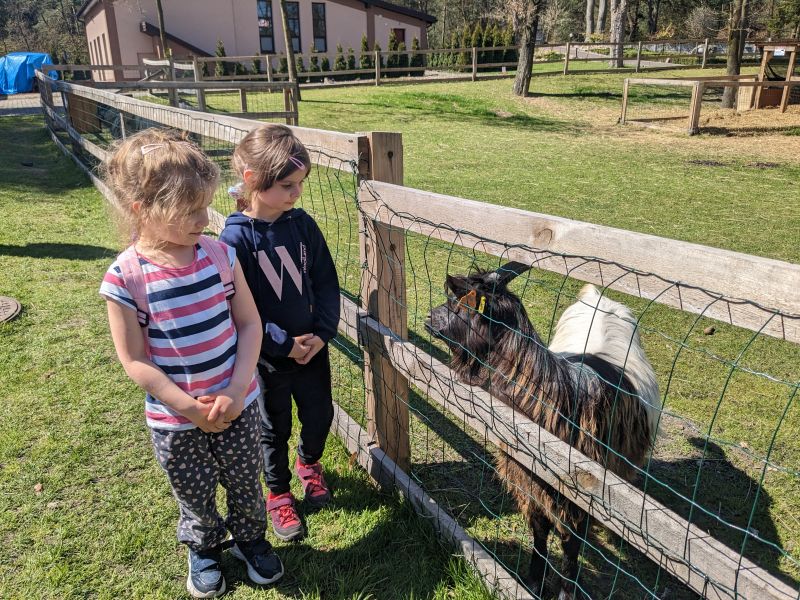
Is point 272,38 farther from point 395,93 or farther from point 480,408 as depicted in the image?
point 480,408

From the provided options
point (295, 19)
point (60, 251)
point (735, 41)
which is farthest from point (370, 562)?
point (295, 19)

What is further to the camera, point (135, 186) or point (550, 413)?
point (550, 413)

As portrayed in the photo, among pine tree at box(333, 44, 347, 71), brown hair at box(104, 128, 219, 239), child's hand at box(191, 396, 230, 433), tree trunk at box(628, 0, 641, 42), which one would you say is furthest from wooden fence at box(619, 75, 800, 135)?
tree trunk at box(628, 0, 641, 42)

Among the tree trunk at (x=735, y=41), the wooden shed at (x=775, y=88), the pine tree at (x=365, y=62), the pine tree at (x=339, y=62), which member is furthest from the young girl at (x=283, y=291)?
the pine tree at (x=365, y=62)

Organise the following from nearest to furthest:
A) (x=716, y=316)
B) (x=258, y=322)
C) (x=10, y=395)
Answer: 1. (x=716, y=316)
2. (x=258, y=322)
3. (x=10, y=395)

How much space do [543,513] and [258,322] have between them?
4.80 feet

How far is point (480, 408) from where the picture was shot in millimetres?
2418

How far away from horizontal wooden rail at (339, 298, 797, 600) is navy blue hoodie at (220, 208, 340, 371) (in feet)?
1.23

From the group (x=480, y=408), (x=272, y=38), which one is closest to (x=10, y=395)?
(x=480, y=408)

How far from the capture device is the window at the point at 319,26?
36.4m

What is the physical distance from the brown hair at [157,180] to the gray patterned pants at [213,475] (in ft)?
2.69

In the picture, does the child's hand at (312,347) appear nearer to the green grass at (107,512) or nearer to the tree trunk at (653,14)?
the green grass at (107,512)

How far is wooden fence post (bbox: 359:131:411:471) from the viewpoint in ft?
9.23

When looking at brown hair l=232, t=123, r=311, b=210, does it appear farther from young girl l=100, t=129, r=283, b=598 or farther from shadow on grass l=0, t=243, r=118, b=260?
shadow on grass l=0, t=243, r=118, b=260
